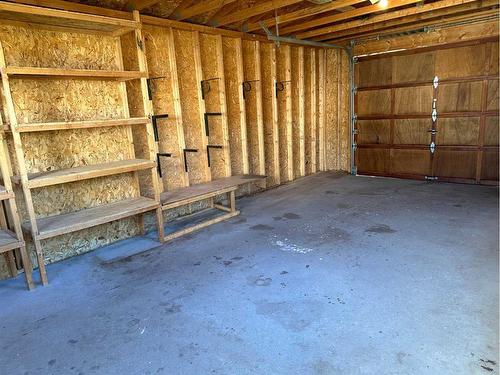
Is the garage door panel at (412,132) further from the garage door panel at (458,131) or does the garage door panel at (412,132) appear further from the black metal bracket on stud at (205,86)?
the black metal bracket on stud at (205,86)

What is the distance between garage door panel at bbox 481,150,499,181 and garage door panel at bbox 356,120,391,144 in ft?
5.17

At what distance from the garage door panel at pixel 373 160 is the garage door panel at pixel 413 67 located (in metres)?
1.36

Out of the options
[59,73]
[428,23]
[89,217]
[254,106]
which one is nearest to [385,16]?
[428,23]

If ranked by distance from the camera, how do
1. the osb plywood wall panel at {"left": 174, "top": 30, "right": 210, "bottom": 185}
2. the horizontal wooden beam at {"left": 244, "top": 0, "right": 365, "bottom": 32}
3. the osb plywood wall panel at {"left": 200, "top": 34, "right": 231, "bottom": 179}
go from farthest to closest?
the osb plywood wall panel at {"left": 200, "top": 34, "right": 231, "bottom": 179} < the osb plywood wall panel at {"left": 174, "top": 30, "right": 210, "bottom": 185} < the horizontal wooden beam at {"left": 244, "top": 0, "right": 365, "bottom": 32}

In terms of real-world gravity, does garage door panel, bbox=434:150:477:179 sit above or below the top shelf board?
below

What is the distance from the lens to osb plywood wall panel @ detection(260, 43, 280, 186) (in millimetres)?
5707

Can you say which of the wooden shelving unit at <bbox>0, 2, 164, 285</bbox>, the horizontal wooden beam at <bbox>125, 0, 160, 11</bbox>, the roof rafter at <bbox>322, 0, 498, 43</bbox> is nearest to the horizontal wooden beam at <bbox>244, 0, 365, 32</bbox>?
A: the roof rafter at <bbox>322, 0, 498, 43</bbox>

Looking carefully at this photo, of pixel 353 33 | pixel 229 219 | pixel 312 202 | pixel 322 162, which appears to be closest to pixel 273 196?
pixel 312 202

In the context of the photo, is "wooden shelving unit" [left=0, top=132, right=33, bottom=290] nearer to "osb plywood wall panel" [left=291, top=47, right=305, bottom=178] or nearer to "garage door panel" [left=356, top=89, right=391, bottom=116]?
"osb plywood wall panel" [left=291, top=47, right=305, bottom=178]

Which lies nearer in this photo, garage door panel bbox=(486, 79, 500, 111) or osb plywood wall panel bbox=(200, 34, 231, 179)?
osb plywood wall panel bbox=(200, 34, 231, 179)

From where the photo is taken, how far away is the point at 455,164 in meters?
5.89

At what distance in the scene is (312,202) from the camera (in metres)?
5.11

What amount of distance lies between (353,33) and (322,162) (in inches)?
100

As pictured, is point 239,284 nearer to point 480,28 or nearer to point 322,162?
point 322,162
